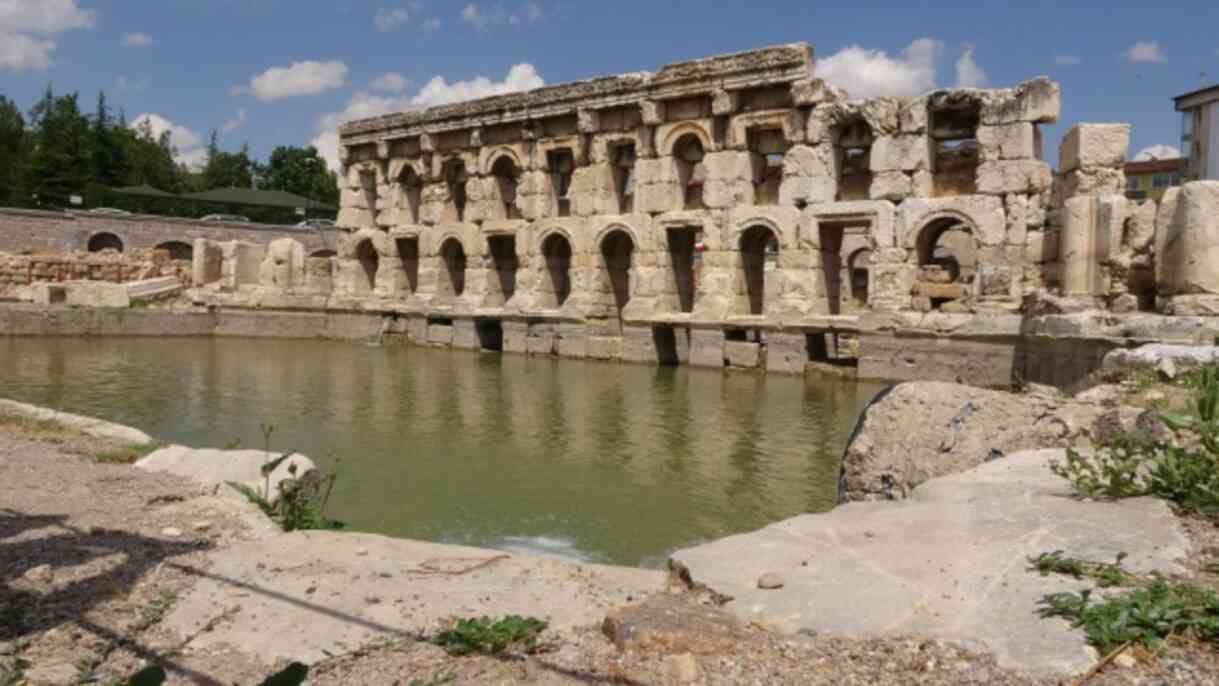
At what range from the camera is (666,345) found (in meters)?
19.6

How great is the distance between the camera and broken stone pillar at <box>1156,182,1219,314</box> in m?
10.5

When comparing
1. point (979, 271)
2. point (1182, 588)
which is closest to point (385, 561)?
→ point (1182, 588)

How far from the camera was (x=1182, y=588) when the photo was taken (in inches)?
120

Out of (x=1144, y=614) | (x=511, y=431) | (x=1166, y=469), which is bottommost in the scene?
(x=511, y=431)

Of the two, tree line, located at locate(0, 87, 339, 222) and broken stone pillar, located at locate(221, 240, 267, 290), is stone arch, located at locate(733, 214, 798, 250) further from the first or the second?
tree line, located at locate(0, 87, 339, 222)

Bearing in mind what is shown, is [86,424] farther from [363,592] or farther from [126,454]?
[363,592]

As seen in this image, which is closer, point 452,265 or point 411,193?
point 452,265

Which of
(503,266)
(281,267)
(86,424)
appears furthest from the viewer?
(281,267)

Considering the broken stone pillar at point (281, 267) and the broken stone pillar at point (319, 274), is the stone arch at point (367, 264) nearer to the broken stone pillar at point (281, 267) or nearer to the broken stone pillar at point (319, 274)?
the broken stone pillar at point (319, 274)

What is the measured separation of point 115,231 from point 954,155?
32.4 meters

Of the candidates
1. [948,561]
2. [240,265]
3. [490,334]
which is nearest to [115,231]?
[240,265]

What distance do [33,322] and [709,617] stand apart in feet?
73.5

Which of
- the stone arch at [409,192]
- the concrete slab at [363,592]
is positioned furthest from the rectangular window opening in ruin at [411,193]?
the concrete slab at [363,592]

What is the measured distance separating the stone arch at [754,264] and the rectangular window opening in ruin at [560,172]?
481cm
